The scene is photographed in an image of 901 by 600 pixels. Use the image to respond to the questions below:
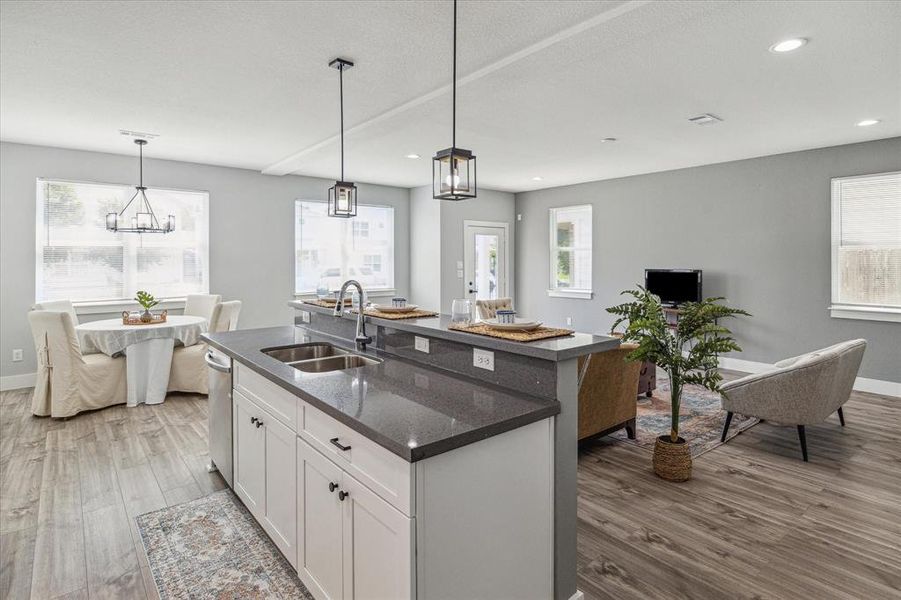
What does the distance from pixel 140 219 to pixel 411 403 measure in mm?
4727

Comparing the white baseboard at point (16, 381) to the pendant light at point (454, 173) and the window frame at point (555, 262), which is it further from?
the window frame at point (555, 262)

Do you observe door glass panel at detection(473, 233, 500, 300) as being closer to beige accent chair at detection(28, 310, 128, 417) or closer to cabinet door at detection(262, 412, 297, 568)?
beige accent chair at detection(28, 310, 128, 417)

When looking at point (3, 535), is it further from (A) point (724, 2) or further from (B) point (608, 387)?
(A) point (724, 2)

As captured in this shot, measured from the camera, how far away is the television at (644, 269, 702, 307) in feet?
20.5

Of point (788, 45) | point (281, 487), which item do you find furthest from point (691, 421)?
point (281, 487)

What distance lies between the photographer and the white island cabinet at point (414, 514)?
1.40 m

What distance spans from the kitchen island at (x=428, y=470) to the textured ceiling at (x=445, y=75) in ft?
5.62

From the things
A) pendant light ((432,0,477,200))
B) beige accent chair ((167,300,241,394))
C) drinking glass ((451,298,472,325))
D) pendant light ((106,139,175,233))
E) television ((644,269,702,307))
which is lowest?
beige accent chair ((167,300,241,394))

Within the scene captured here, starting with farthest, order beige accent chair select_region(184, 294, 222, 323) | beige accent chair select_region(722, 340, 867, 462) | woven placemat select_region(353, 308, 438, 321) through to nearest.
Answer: beige accent chair select_region(184, 294, 222, 323) < beige accent chair select_region(722, 340, 867, 462) < woven placemat select_region(353, 308, 438, 321)

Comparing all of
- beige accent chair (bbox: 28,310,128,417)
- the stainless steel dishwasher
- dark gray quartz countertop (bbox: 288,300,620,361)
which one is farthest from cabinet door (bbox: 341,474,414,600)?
beige accent chair (bbox: 28,310,128,417)

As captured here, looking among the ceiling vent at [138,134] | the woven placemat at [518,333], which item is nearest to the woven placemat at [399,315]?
the woven placemat at [518,333]

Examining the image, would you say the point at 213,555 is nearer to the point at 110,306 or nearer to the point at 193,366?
the point at 193,366

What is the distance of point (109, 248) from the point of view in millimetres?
5789

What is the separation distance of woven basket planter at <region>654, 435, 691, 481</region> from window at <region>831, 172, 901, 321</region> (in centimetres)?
359
